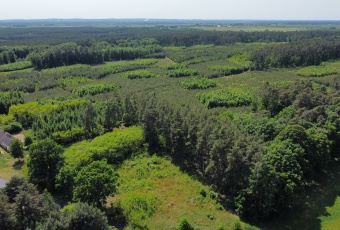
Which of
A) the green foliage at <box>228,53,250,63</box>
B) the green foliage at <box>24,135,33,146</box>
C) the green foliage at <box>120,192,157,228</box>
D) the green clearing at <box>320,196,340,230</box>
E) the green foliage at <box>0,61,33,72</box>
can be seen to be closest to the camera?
the green clearing at <box>320,196,340,230</box>

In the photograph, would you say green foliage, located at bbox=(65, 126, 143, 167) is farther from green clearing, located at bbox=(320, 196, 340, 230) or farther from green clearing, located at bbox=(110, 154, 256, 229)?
green clearing, located at bbox=(320, 196, 340, 230)

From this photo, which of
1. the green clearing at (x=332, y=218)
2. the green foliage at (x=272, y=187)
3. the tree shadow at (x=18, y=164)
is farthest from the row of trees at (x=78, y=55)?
the green clearing at (x=332, y=218)

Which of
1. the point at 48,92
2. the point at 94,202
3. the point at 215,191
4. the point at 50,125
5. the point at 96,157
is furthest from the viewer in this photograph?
the point at 48,92

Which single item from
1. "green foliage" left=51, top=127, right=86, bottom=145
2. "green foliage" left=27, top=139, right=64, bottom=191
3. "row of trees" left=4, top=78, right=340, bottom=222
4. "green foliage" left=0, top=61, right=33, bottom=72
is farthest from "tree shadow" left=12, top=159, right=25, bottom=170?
"green foliage" left=0, top=61, right=33, bottom=72

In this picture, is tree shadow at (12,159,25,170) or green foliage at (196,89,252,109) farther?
green foliage at (196,89,252,109)

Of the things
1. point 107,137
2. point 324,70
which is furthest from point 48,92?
point 324,70

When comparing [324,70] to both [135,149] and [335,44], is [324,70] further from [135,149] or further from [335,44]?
[135,149]

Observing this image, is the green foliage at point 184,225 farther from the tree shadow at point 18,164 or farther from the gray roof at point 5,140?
the gray roof at point 5,140
